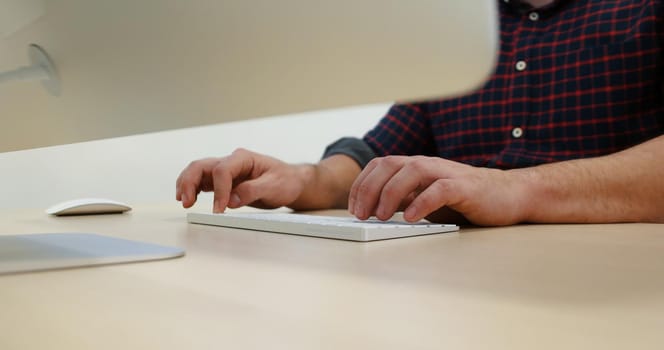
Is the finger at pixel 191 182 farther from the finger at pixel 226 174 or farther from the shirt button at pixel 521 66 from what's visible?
the shirt button at pixel 521 66

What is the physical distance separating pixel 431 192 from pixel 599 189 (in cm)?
26

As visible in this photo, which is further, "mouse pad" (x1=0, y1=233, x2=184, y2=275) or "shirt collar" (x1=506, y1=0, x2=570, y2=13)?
"shirt collar" (x1=506, y1=0, x2=570, y2=13)

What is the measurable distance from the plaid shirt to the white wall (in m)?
0.61

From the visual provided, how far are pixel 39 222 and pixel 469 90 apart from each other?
2.78 ft

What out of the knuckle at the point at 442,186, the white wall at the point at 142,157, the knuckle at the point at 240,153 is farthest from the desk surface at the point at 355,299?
the white wall at the point at 142,157

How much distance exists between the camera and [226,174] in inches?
38.3

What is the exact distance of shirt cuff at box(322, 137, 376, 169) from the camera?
1.36 m

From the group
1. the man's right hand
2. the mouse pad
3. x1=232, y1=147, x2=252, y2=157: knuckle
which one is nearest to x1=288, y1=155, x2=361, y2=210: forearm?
the man's right hand

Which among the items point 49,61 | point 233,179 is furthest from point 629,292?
point 233,179

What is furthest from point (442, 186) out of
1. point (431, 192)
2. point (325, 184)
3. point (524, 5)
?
point (524, 5)

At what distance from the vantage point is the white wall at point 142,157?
1.94 m

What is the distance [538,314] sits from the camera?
1.02ft

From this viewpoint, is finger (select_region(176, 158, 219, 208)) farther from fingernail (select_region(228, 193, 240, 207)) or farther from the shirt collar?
the shirt collar

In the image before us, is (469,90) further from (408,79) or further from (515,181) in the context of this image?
(515,181)
